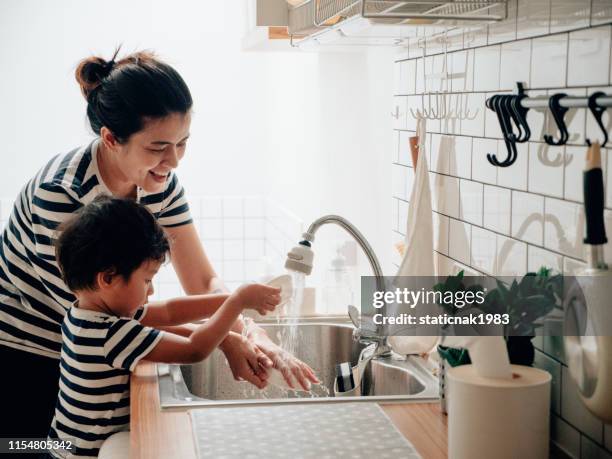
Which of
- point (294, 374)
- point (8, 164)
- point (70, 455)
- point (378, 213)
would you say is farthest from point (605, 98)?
point (8, 164)

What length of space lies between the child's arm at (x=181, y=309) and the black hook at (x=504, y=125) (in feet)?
2.61

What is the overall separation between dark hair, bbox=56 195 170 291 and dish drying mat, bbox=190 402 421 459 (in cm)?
35

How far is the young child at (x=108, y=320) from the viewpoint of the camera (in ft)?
5.09

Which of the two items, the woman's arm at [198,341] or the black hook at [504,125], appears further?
the woman's arm at [198,341]

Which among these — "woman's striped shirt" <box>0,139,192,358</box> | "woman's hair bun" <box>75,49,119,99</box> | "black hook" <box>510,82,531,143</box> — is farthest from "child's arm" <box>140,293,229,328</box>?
"black hook" <box>510,82,531,143</box>

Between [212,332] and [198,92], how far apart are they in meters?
3.31

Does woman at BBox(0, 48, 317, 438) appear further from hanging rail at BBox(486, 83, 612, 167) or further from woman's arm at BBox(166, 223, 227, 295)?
hanging rail at BBox(486, 83, 612, 167)

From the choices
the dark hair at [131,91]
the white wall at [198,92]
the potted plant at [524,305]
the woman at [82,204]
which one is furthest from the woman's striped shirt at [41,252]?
the white wall at [198,92]

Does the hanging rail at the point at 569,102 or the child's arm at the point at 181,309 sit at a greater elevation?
the hanging rail at the point at 569,102

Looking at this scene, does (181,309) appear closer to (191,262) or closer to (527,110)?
(191,262)

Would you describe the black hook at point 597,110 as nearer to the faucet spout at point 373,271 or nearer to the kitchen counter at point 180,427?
the kitchen counter at point 180,427

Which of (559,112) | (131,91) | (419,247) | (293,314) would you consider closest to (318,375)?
(293,314)

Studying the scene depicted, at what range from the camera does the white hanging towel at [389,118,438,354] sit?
5.10 ft

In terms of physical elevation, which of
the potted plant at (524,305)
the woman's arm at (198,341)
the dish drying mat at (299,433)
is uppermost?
the potted plant at (524,305)
